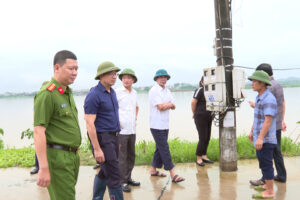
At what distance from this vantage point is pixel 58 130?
253 centimetres

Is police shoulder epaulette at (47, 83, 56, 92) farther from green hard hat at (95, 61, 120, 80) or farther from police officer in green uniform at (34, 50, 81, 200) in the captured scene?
green hard hat at (95, 61, 120, 80)

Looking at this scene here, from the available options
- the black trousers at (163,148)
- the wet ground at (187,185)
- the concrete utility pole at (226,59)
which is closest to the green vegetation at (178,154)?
the wet ground at (187,185)

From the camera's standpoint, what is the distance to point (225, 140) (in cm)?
515

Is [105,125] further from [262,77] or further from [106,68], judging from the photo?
[262,77]

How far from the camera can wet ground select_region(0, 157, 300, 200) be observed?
4074mm

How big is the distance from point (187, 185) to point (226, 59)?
2277 millimetres

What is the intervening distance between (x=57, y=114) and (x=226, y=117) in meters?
3.38

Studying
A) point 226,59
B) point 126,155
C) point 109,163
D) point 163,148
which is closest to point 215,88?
point 226,59

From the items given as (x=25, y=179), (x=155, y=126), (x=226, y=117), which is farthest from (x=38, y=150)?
(x=226, y=117)

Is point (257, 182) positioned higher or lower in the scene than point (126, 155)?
lower

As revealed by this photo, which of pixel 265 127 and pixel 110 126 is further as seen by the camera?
pixel 265 127

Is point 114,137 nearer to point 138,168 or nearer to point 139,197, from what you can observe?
point 139,197

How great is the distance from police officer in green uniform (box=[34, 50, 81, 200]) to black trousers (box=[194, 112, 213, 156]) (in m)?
3.46

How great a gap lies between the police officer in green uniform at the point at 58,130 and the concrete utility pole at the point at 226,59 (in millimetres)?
3167
